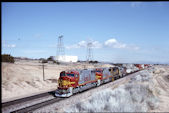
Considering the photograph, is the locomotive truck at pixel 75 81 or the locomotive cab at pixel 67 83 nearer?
the locomotive cab at pixel 67 83

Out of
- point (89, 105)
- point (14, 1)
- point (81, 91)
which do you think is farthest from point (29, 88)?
point (14, 1)

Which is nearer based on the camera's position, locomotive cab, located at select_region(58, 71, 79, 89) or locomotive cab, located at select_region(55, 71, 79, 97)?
locomotive cab, located at select_region(55, 71, 79, 97)

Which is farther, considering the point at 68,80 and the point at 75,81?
the point at 75,81

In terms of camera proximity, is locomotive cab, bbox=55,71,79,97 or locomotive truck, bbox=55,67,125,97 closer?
locomotive cab, bbox=55,71,79,97

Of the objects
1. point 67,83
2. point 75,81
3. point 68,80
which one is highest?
point 68,80

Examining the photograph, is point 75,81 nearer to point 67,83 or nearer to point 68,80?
point 68,80

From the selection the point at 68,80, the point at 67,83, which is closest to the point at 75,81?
the point at 68,80

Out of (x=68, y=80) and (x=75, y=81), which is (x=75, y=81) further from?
(x=68, y=80)

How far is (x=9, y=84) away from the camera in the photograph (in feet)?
99.3

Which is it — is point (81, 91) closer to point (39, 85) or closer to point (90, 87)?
point (90, 87)

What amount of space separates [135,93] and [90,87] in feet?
53.2

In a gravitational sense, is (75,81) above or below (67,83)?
above

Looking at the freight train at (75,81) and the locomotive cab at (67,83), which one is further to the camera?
the freight train at (75,81)

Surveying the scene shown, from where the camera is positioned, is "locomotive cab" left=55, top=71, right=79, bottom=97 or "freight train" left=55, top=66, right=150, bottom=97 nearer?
"locomotive cab" left=55, top=71, right=79, bottom=97
